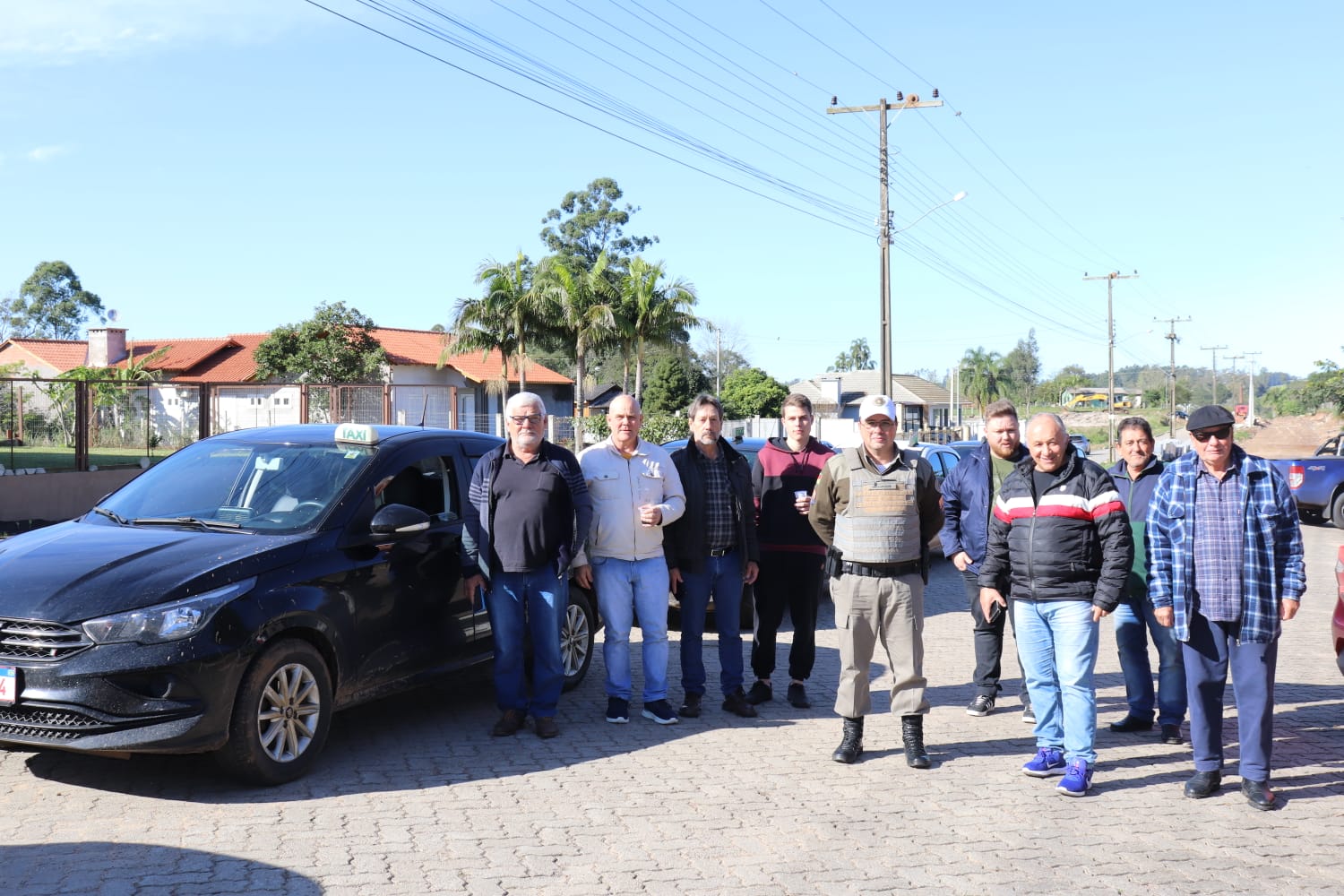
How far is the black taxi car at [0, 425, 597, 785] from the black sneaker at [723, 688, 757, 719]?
1538mm

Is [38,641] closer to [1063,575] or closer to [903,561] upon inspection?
[903,561]

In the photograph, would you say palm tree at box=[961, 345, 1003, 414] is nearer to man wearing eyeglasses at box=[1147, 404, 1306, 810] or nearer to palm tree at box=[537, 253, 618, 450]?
palm tree at box=[537, 253, 618, 450]

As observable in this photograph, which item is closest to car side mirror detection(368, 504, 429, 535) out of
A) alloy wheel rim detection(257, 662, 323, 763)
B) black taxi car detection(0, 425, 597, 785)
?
black taxi car detection(0, 425, 597, 785)

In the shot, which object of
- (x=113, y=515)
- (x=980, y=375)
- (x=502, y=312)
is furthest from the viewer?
(x=980, y=375)

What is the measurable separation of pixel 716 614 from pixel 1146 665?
8.43ft

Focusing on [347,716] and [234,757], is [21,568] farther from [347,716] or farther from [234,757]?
[347,716]

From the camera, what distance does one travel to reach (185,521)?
597cm

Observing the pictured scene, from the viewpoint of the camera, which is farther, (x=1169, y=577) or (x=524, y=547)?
(x=524, y=547)

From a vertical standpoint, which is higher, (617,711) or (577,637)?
(577,637)

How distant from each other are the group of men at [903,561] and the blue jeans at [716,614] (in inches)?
0.6

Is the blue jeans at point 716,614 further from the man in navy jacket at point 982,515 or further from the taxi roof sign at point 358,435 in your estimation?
the taxi roof sign at point 358,435

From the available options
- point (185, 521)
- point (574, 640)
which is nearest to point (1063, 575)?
point (574, 640)

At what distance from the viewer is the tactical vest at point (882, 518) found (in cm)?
604

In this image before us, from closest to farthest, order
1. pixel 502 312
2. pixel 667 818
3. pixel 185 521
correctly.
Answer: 1. pixel 667 818
2. pixel 185 521
3. pixel 502 312
